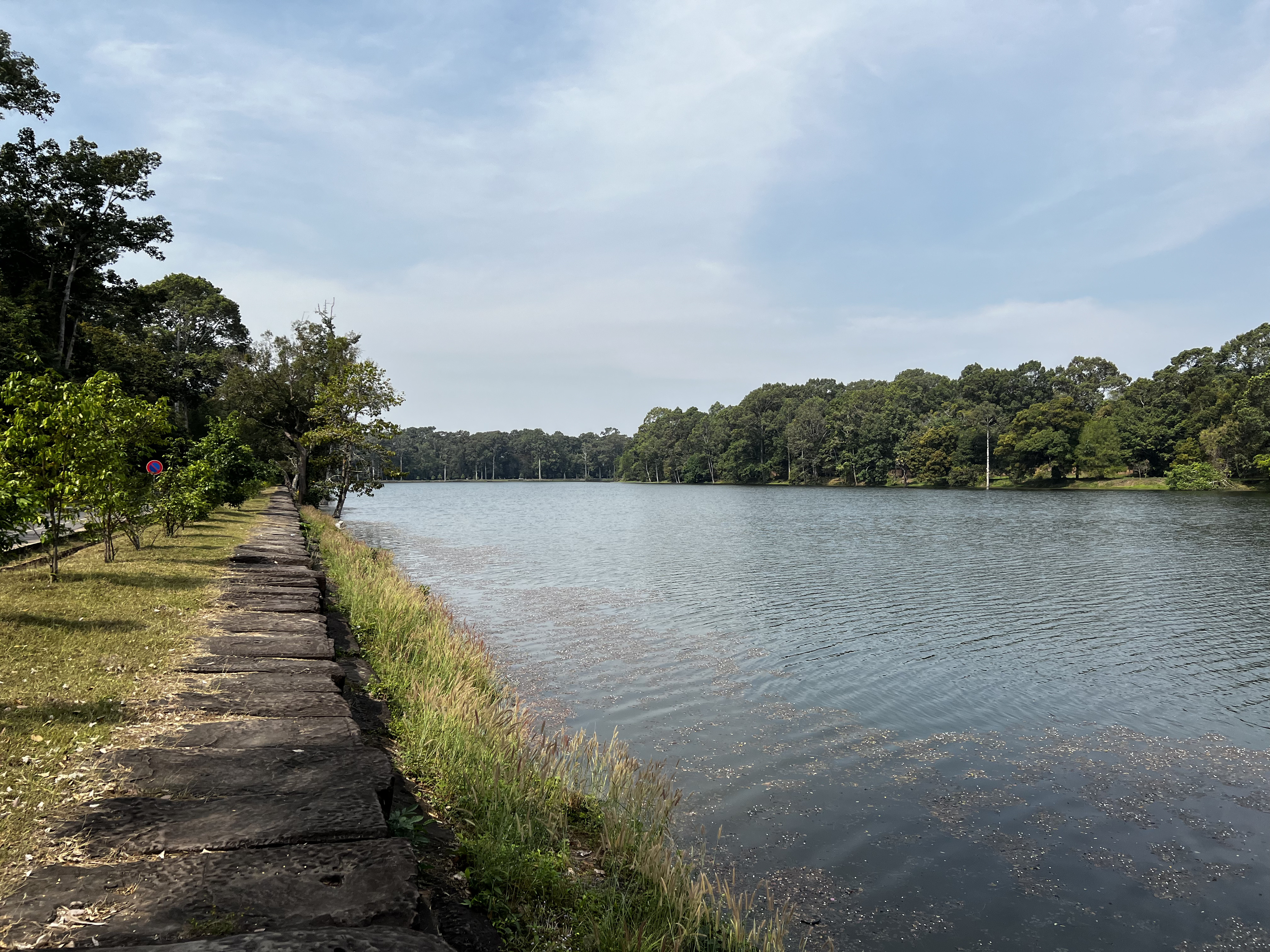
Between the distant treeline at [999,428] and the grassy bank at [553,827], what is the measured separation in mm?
31916

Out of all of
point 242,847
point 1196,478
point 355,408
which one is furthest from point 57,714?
point 1196,478

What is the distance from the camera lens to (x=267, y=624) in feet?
28.0

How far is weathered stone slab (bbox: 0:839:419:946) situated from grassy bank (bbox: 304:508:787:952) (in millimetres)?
1144

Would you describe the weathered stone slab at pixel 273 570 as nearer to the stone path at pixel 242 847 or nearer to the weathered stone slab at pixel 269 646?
the weathered stone slab at pixel 269 646

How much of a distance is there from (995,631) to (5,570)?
1729 cm

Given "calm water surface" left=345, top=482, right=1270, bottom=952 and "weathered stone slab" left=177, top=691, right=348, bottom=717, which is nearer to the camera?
"weathered stone slab" left=177, top=691, right=348, bottom=717

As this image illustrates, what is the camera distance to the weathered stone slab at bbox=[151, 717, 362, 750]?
15.7 ft

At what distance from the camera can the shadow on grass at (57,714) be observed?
4.87 metres

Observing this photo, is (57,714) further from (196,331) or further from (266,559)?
(196,331)

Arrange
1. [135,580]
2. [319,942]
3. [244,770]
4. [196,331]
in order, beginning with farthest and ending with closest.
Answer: [196,331]
[135,580]
[244,770]
[319,942]

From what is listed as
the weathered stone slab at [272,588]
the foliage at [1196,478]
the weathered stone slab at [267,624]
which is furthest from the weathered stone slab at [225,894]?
the foliage at [1196,478]

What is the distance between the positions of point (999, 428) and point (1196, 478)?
2851 centimetres

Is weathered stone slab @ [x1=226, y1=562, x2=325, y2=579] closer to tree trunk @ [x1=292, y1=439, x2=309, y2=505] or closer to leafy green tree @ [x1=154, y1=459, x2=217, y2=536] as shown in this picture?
leafy green tree @ [x1=154, y1=459, x2=217, y2=536]

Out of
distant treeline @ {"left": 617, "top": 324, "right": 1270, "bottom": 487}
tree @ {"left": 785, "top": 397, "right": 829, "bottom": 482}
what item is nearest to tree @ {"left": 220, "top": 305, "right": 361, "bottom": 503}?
distant treeline @ {"left": 617, "top": 324, "right": 1270, "bottom": 487}
